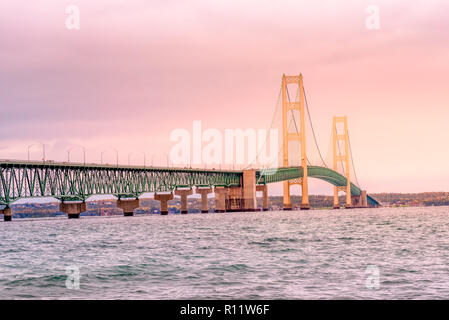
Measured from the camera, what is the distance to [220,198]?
158625mm

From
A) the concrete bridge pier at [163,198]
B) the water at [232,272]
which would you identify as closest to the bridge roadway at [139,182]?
the concrete bridge pier at [163,198]

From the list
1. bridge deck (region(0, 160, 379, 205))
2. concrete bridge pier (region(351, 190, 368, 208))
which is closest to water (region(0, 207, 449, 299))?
bridge deck (region(0, 160, 379, 205))

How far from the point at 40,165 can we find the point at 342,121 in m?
105

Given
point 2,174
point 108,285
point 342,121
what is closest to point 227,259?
point 108,285

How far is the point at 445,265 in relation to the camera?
2292 centimetres

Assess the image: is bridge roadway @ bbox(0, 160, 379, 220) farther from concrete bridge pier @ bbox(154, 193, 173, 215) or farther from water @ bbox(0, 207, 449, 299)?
water @ bbox(0, 207, 449, 299)

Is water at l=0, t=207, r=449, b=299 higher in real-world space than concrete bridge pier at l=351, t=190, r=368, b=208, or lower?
lower

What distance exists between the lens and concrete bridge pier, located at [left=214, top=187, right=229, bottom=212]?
157 m

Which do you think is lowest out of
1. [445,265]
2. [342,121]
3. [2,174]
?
[445,265]

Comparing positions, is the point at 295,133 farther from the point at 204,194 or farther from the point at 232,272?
the point at 232,272

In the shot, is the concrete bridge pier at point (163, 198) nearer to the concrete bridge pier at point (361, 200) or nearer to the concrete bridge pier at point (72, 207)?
the concrete bridge pier at point (72, 207)

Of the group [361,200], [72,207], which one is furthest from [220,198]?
[361,200]
